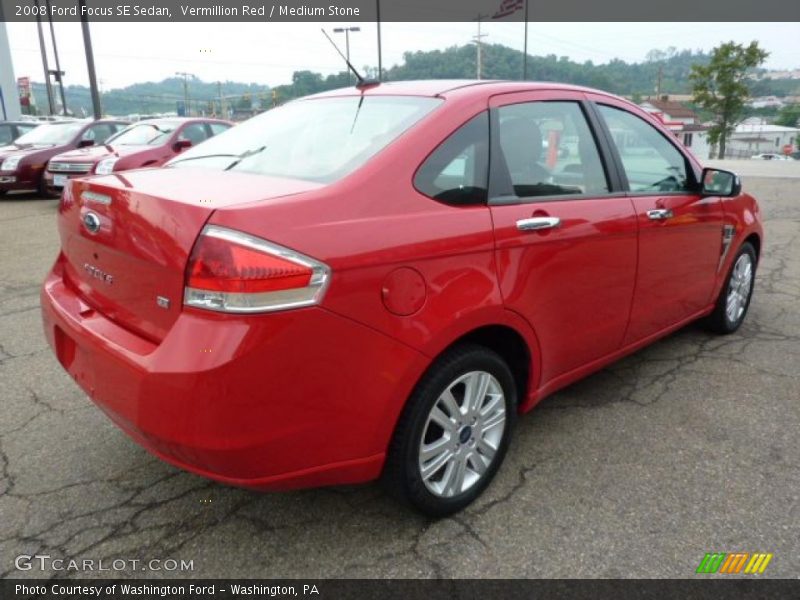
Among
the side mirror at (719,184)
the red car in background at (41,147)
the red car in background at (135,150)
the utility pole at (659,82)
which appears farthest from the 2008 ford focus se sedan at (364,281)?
the utility pole at (659,82)

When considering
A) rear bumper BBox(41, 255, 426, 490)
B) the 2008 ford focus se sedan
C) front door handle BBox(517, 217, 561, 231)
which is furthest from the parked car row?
rear bumper BBox(41, 255, 426, 490)

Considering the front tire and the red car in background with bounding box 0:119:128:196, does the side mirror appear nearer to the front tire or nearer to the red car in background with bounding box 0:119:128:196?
the front tire

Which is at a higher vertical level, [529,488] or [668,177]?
[668,177]

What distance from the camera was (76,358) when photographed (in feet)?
7.37

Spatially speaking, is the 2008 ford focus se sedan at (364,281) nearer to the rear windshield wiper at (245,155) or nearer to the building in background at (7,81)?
the rear windshield wiper at (245,155)

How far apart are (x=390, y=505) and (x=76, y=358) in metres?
1.30

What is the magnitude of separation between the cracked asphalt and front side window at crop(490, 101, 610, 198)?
3.88 ft

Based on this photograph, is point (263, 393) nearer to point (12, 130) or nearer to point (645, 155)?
point (645, 155)

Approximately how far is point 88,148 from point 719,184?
1049cm

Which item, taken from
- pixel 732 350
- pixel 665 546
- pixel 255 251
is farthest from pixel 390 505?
pixel 732 350

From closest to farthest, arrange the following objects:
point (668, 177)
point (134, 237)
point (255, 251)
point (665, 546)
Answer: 1. point (255, 251)
2. point (134, 237)
3. point (665, 546)
4. point (668, 177)

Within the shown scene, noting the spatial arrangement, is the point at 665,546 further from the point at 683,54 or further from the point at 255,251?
the point at 683,54

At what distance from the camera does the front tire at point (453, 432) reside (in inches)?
83.3

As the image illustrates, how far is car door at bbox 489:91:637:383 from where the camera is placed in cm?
239
